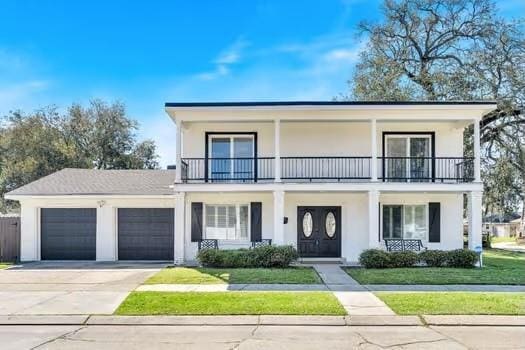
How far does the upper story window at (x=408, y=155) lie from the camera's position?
722 inches

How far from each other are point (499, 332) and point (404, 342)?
1.87 meters

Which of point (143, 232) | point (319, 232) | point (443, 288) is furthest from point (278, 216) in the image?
point (443, 288)

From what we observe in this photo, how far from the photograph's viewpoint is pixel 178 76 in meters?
21.0

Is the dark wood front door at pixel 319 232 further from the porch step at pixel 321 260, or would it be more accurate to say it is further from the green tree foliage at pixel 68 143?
the green tree foliage at pixel 68 143

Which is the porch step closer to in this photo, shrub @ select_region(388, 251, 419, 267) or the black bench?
the black bench

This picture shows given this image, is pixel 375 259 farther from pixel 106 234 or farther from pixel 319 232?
pixel 106 234

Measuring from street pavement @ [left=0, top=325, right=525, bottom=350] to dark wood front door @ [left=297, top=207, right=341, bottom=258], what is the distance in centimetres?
1031

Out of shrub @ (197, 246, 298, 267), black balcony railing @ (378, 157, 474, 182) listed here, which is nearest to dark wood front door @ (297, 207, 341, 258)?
black balcony railing @ (378, 157, 474, 182)

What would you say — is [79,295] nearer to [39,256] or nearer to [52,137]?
[39,256]

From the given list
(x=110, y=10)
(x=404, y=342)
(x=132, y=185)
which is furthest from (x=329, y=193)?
(x=404, y=342)

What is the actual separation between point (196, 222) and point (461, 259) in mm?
9433

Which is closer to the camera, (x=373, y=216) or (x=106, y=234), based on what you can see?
(x=373, y=216)

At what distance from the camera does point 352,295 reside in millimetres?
10789

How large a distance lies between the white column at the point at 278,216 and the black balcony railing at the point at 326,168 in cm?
144
